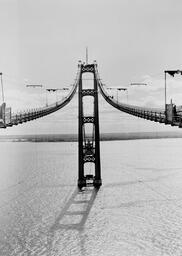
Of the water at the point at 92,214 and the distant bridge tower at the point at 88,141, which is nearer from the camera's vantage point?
the water at the point at 92,214

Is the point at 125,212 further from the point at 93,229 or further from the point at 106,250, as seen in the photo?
the point at 106,250

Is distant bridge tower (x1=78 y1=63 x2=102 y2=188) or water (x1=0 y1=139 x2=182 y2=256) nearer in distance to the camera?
water (x1=0 y1=139 x2=182 y2=256)

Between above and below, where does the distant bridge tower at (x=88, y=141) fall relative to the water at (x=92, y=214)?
above

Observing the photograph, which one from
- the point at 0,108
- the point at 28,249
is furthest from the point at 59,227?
the point at 0,108

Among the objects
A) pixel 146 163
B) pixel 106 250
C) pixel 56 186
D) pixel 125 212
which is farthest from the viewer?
pixel 146 163

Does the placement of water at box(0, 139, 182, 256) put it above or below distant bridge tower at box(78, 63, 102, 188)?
below

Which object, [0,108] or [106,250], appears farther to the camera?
[106,250]

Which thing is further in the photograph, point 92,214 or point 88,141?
point 88,141

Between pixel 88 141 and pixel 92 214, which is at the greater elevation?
pixel 88 141
